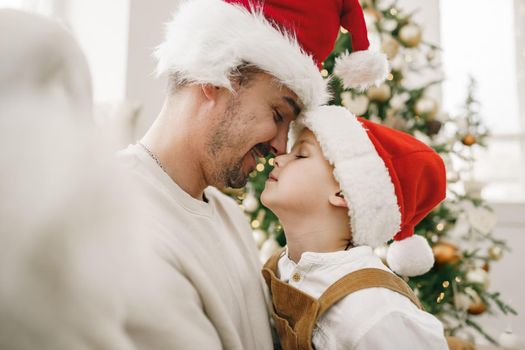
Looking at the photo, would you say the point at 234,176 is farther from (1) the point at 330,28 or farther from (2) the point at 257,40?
(1) the point at 330,28

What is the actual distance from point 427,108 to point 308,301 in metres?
1.57

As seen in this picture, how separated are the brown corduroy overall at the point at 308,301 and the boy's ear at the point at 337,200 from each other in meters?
0.19

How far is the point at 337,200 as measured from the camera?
110 centimetres

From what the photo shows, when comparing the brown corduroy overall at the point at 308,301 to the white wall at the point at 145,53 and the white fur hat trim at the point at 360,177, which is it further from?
the white wall at the point at 145,53

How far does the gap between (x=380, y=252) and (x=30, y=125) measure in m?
1.88

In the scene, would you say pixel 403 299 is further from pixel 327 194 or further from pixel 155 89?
pixel 155 89

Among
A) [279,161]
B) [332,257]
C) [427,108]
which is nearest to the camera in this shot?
[332,257]

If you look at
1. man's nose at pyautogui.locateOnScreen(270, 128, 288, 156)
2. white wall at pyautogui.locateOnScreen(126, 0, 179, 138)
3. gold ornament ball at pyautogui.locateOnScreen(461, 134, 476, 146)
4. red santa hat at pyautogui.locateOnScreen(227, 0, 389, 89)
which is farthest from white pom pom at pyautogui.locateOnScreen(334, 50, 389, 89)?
gold ornament ball at pyautogui.locateOnScreen(461, 134, 476, 146)

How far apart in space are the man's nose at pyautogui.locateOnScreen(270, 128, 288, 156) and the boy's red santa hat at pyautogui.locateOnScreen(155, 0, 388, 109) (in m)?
0.10

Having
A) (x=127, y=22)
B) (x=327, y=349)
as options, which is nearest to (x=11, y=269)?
(x=327, y=349)

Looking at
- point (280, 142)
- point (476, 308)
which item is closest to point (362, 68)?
point (280, 142)

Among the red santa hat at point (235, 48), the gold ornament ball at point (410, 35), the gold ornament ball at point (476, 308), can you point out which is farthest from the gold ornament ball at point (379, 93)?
Answer: the gold ornament ball at point (476, 308)

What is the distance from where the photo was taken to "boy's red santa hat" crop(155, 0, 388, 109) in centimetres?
108

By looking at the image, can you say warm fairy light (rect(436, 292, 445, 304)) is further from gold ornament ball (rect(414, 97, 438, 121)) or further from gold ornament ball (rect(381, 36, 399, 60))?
gold ornament ball (rect(381, 36, 399, 60))
